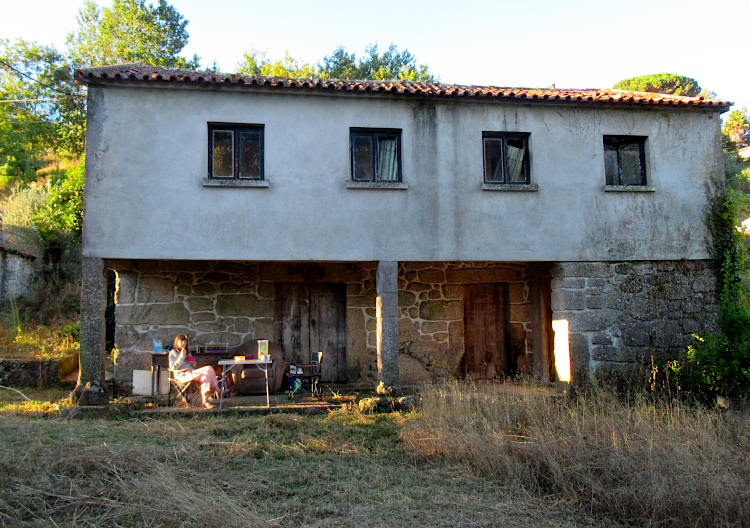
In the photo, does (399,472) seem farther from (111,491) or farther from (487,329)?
(487,329)

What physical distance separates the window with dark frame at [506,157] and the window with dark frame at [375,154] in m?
1.64

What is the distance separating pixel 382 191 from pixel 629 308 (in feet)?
16.2

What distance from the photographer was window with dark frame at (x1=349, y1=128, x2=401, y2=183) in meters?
9.66

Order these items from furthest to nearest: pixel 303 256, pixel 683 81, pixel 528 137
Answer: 1. pixel 683 81
2. pixel 528 137
3. pixel 303 256

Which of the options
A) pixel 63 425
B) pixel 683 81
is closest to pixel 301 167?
pixel 63 425

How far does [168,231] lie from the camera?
881cm

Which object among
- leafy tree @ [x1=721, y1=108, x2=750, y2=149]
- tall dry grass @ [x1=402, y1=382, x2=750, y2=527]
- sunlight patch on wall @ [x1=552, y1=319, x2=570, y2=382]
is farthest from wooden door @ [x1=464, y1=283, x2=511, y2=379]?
leafy tree @ [x1=721, y1=108, x2=750, y2=149]

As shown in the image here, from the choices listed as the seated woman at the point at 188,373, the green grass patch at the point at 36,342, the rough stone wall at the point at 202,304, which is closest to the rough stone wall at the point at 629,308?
the rough stone wall at the point at 202,304

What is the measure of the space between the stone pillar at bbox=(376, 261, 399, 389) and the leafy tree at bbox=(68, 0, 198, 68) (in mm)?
22257

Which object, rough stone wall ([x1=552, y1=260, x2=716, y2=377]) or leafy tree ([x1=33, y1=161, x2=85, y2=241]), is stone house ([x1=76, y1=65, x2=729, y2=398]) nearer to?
rough stone wall ([x1=552, y1=260, x2=716, y2=377])

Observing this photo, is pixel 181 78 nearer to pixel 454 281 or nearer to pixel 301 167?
pixel 301 167

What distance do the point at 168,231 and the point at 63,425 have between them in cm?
319

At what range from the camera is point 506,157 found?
1002 cm

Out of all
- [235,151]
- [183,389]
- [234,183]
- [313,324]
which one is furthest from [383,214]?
[183,389]
